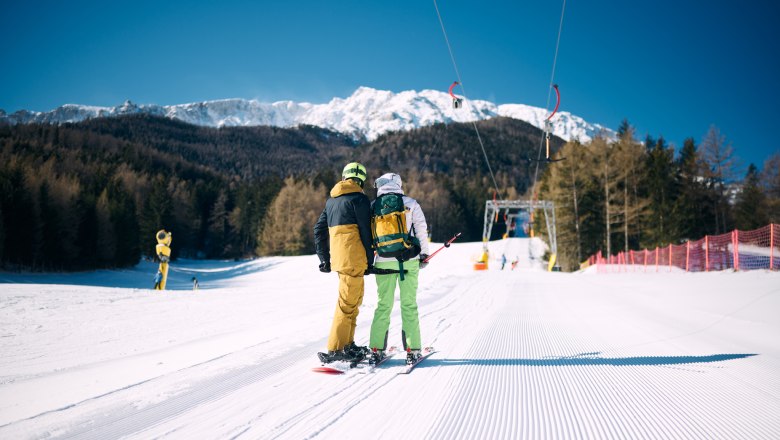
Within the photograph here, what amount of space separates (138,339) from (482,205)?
8466 centimetres

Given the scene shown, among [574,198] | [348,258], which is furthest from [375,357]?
[574,198]

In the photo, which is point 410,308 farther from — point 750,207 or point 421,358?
point 750,207

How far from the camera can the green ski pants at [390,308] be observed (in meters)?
3.69

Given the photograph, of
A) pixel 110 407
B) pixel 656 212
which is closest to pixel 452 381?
pixel 110 407

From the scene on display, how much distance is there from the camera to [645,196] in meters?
31.0

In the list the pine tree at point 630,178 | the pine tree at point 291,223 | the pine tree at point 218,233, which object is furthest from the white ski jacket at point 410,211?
the pine tree at point 218,233

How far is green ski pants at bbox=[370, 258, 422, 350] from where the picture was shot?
3693 mm

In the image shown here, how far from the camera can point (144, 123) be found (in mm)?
171750

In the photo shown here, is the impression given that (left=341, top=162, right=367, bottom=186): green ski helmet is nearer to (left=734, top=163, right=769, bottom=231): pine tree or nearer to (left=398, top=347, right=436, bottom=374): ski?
(left=398, top=347, right=436, bottom=374): ski

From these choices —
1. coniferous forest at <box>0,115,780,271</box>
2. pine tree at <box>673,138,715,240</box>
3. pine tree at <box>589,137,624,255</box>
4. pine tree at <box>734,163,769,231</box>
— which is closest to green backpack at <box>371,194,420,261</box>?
coniferous forest at <box>0,115,780,271</box>

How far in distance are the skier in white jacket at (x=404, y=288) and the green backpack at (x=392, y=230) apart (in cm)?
8

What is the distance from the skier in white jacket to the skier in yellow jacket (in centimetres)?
18

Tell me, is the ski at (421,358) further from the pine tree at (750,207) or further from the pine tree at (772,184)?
the pine tree at (750,207)

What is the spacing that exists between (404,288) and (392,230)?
58 centimetres
